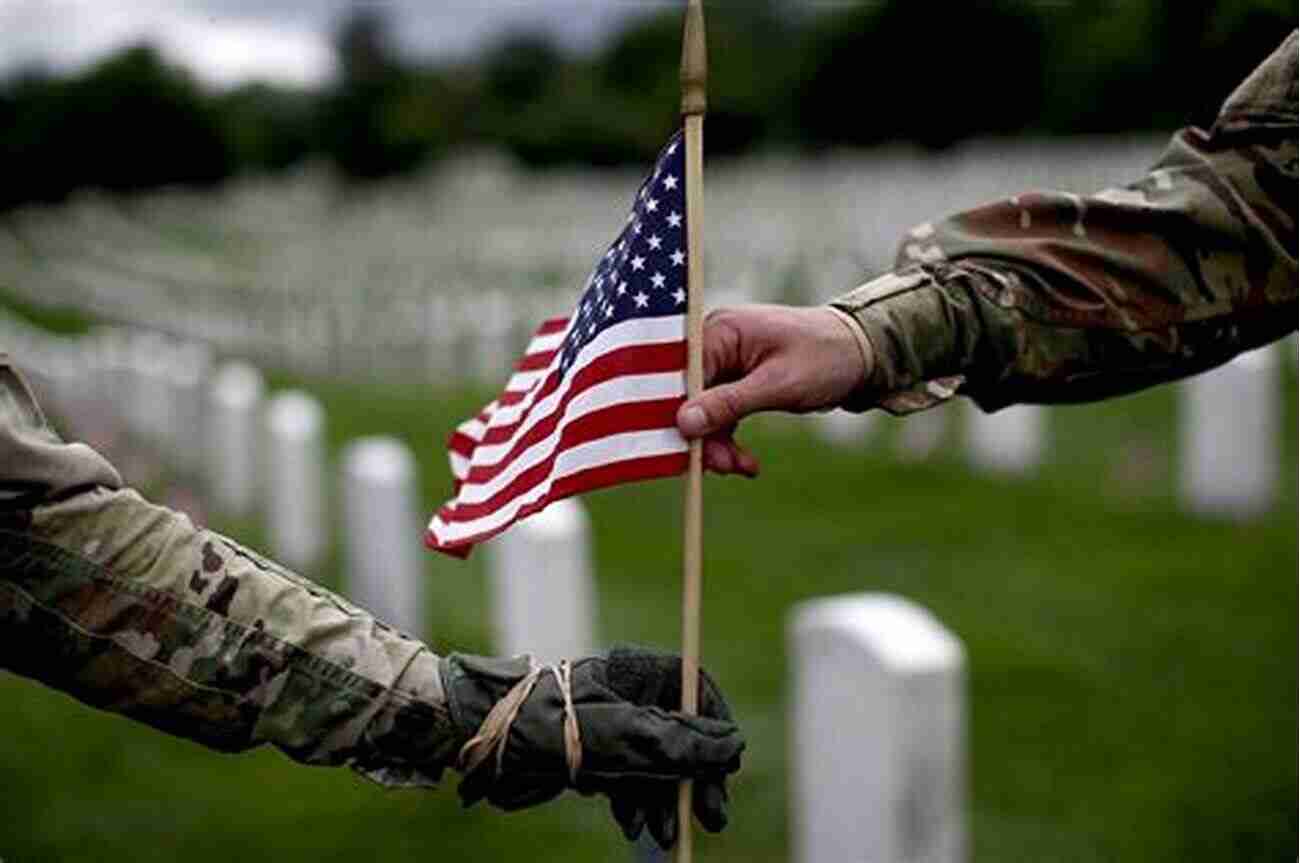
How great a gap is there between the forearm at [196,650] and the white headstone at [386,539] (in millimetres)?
4707

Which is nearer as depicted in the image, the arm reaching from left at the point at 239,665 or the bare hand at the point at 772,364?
the arm reaching from left at the point at 239,665

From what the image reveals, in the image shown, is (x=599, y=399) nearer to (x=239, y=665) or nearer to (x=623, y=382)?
(x=623, y=382)

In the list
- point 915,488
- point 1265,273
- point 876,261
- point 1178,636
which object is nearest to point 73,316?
point 876,261

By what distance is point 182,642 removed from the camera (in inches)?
70.1

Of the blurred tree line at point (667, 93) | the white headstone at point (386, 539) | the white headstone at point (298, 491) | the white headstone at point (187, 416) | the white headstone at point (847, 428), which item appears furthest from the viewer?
the white headstone at point (187, 416)

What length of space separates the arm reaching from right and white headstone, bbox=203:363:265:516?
7583mm

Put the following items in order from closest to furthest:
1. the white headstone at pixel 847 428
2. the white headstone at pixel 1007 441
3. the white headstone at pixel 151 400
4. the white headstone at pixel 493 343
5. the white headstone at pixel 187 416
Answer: the white headstone at pixel 1007 441, the white headstone at pixel 847 428, the white headstone at pixel 187 416, the white headstone at pixel 151 400, the white headstone at pixel 493 343

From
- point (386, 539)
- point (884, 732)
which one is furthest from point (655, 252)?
point (386, 539)

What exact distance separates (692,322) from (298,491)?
6.49 m

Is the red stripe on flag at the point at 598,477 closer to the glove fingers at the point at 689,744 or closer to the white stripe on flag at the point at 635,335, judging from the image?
the white stripe on flag at the point at 635,335

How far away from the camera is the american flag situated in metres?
1.86

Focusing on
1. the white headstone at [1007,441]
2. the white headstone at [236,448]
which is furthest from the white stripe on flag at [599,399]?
the white headstone at [236,448]

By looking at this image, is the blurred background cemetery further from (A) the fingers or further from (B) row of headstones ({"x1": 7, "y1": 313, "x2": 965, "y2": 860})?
(A) the fingers

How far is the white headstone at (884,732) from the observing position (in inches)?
141
